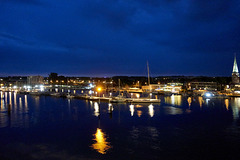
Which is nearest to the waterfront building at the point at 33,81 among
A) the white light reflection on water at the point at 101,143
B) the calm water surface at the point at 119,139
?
the calm water surface at the point at 119,139

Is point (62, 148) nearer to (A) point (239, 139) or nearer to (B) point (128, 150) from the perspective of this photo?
(B) point (128, 150)

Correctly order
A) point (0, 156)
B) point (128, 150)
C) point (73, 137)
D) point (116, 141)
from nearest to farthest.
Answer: point (0, 156) → point (128, 150) → point (116, 141) → point (73, 137)

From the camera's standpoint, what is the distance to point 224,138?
713 inches

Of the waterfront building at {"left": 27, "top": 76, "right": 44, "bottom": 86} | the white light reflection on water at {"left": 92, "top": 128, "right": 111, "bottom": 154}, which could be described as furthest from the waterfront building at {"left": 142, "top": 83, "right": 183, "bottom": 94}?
the waterfront building at {"left": 27, "top": 76, "right": 44, "bottom": 86}

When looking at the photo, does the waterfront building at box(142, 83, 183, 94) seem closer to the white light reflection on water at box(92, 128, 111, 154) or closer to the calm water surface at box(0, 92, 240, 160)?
the calm water surface at box(0, 92, 240, 160)

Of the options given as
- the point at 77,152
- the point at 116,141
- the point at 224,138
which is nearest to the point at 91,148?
the point at 77,152

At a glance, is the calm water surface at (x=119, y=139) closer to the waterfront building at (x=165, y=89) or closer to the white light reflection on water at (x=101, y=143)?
the white light reflection on water at (x=101, y=143)

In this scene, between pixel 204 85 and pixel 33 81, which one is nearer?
pixel 204 85

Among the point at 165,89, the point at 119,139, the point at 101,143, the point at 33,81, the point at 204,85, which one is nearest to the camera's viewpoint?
the point at 101,143

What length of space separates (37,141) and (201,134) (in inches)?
548

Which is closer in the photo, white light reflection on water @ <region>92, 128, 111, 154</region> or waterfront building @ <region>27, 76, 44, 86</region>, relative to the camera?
white light reflection on water @ <region>92, 128, 111, 154</region>

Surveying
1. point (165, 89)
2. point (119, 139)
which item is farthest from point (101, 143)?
point (165, 89)

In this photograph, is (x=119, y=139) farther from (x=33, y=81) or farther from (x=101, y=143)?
(x=33, y=81)

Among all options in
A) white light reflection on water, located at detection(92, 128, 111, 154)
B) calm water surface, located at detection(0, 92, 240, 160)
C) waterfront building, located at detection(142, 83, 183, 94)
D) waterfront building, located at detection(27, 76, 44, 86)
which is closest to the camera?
calm water surface, located at detection(0, 92, 240, 160)
